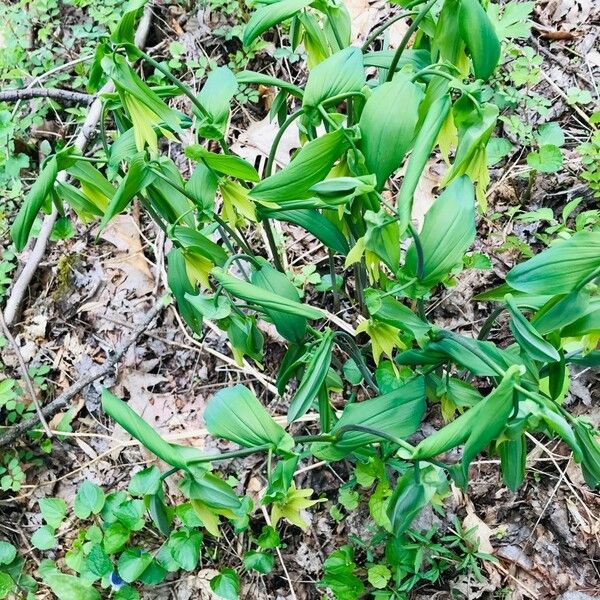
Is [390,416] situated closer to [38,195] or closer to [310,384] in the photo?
[310,384]

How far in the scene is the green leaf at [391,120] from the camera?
0.79m

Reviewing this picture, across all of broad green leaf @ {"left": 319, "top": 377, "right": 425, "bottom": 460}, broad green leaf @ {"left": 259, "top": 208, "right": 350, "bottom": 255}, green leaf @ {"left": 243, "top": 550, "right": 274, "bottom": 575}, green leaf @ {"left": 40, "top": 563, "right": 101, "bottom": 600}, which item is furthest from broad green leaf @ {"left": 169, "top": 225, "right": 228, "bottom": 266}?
green leaf @ {"left": 40, "top": 563, "right": 101, "bottom": 600}

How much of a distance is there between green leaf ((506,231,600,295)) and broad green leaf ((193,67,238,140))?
50 centimetres

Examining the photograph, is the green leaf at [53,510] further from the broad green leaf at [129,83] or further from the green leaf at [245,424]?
the broad green leaf at [129,83]

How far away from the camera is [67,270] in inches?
75.9

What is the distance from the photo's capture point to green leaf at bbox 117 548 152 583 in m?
1.36

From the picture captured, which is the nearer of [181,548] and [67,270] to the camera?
[181,548]

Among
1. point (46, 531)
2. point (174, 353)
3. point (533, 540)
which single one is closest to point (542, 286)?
point (533, 540)

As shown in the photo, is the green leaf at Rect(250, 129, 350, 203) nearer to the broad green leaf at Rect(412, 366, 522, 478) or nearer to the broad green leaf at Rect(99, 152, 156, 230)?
the broad green leaf at Rect(99, 152, 156, 230)

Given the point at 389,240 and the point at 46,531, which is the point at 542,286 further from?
the point at 46,531

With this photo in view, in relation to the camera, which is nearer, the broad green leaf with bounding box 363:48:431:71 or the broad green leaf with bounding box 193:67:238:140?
the broad green leaf with bounding box 193:67:238:140

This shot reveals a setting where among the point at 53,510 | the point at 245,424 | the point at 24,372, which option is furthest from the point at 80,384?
the point at 245,424

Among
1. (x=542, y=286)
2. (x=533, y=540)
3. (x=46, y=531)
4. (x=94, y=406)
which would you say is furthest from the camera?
(x=94, y=406)

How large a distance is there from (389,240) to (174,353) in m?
1.04
